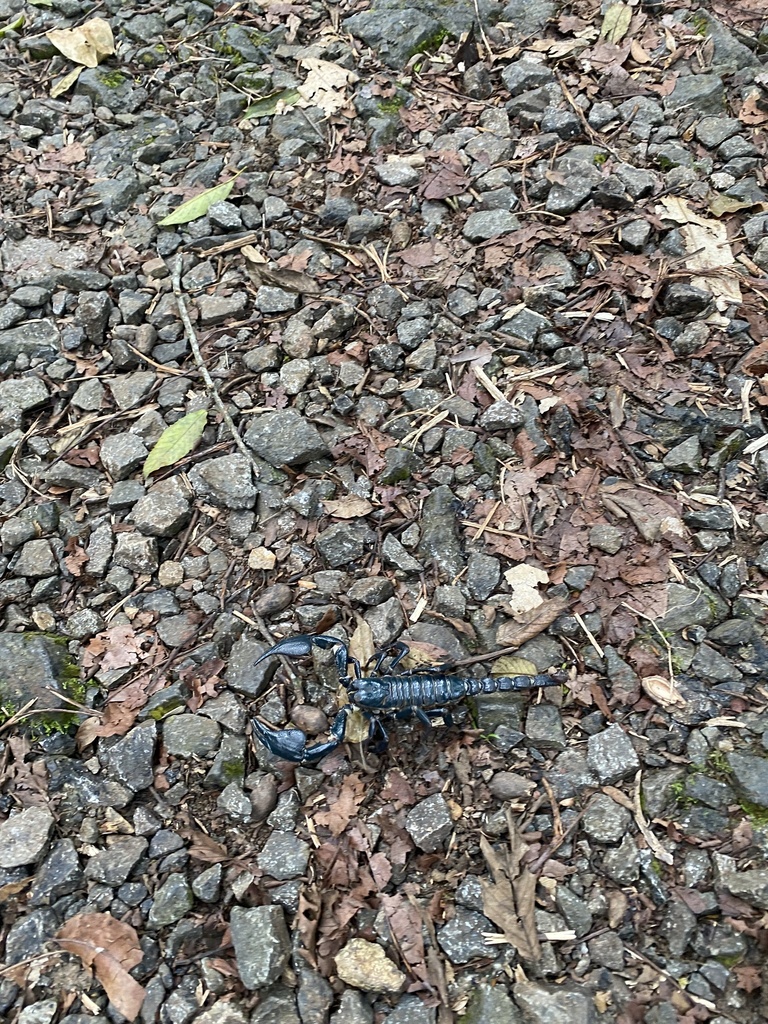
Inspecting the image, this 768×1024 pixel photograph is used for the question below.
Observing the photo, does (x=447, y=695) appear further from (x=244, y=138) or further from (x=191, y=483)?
(x=244, y=138)

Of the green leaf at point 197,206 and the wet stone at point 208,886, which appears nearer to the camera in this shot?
the wet stone at point 208,886

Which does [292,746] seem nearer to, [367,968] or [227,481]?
[367,968]

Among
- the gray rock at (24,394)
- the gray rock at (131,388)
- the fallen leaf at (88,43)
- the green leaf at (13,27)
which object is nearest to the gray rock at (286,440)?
the gray rock at (131,388)

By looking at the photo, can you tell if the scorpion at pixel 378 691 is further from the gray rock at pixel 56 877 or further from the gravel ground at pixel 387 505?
the gray rock at pixel 56 877

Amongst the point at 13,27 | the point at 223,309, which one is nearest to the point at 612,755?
the point at 223,309

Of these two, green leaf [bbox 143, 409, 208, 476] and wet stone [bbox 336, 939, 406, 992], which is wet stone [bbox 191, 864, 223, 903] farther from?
green leaf [bbox 143, 409, 208, 476]

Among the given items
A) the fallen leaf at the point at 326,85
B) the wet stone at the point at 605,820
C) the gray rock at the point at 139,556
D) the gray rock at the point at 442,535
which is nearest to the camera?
the wet stone at the point at 605,820

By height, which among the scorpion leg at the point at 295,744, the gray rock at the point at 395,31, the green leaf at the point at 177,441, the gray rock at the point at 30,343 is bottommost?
the scorpion leg at the point at 295,744
